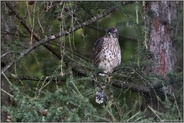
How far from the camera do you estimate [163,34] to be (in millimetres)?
7051

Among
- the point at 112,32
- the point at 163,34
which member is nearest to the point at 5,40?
the point at 112,32

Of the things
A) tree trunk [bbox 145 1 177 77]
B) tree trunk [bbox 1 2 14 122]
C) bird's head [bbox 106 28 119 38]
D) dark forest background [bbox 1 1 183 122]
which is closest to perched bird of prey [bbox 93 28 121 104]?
bird's head [bbox 106 28 119 38]

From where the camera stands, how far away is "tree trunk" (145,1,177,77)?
6.98 metres

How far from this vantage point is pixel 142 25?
5527 mm

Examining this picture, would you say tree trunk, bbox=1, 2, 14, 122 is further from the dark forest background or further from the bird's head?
the bird's head

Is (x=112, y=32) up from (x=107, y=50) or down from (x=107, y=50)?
up

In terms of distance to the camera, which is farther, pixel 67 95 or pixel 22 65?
pixel 22 65

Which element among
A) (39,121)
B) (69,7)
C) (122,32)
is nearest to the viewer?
(39,121)

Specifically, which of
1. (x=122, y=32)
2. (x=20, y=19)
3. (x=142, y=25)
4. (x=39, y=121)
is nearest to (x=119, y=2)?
(x=142, y=25)

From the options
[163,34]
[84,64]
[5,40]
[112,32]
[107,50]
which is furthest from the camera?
[107,50]

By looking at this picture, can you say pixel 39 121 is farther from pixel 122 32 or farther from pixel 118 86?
pixel 122 32

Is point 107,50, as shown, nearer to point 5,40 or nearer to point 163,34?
point 163,34

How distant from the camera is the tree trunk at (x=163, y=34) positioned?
275 inches

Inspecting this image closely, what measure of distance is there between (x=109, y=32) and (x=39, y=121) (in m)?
3.36
